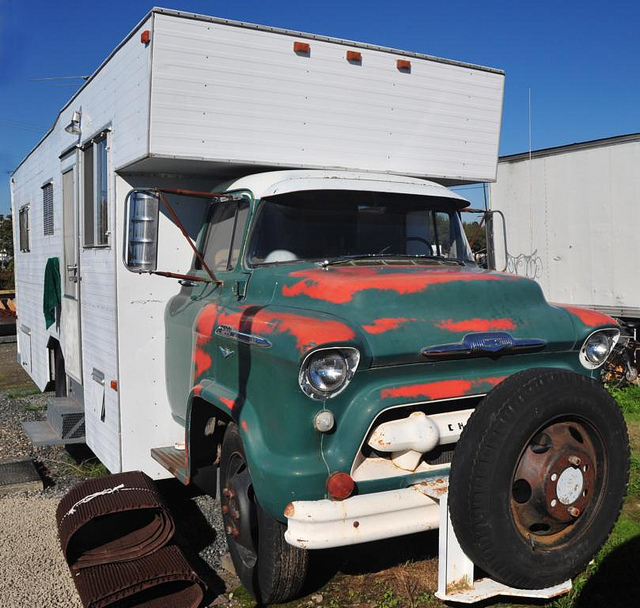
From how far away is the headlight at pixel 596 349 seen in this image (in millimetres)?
3896

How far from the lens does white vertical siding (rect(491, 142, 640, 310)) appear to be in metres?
9.98

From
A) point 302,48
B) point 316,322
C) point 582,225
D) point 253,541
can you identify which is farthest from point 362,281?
point 582,225

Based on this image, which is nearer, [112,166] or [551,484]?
[551,484]

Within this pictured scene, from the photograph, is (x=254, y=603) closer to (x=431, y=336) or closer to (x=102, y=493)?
(x=102, y=493)

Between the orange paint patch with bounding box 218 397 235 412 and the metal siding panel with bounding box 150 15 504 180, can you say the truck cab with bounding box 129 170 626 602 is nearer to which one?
the orange paint patch with bounding box 218 397 235 412

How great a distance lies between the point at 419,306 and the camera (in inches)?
142

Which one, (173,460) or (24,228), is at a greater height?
(24,228)

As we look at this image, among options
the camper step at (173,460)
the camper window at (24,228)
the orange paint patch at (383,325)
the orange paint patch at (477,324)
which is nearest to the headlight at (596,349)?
the orange paint patch at (477,324)

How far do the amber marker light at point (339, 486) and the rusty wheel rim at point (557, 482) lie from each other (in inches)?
28.1

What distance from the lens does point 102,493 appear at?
4602mm

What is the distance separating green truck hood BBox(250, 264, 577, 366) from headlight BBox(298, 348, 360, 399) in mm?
113

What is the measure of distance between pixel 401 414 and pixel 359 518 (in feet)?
1.80

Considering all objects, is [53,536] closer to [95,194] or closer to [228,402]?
[228,402]

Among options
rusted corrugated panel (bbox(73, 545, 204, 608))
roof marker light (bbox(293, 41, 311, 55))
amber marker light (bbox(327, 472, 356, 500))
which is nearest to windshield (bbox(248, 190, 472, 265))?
roof marker light (bbox(293, 41, 311, 55))
